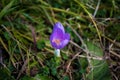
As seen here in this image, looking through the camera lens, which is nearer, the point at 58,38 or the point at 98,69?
the point at 58,38

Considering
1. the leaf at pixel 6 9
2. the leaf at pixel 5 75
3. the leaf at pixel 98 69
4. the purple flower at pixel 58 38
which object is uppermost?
the leaf at pixel 6 9

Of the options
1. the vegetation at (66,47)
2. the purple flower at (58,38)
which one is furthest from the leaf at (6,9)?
the purple flower at (58,38)

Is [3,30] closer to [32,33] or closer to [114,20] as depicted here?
[32,33]

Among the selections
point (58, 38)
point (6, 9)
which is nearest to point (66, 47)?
point (58, 38)

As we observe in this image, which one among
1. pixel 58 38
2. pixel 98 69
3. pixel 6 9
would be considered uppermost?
pixel 6 9

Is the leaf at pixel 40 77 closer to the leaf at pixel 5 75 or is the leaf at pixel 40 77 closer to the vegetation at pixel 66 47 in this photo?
the vegetation at pixel 66 47

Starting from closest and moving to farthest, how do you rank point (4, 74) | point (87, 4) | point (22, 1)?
point (4, 74) → point (22, 1) → point (87, 4)

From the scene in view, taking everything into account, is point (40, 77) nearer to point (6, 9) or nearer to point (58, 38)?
point (58, 38)

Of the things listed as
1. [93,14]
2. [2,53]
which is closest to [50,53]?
[2,53]

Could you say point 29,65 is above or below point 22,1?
below
